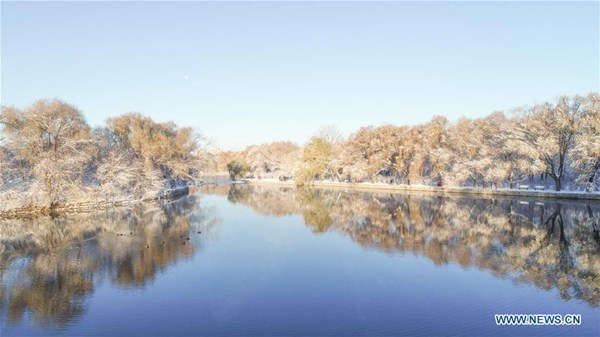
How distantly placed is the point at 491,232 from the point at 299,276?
49.5 feet

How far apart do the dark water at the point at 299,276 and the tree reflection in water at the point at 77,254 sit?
9cm

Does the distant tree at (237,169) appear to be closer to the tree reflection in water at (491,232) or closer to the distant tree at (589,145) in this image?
the tree reflection in water at (491,232)

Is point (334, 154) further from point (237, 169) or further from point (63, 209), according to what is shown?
point (63, 209)

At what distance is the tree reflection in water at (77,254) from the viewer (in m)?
13.4

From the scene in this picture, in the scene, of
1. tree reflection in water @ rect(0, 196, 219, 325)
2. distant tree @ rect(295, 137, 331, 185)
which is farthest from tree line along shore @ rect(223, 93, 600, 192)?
tree reflection in water @ rect(0, 196, 219, 325)

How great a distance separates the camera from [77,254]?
20.0 metres

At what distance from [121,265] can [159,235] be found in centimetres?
721

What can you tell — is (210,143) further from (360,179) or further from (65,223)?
(65,223)

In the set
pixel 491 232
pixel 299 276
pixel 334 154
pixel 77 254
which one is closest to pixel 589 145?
pixel 491 232

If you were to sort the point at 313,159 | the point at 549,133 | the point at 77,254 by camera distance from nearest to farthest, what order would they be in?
1. the point at 77,254
2. the point at 549,133
3. the point at 313,159

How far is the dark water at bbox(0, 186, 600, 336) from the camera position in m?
11.5

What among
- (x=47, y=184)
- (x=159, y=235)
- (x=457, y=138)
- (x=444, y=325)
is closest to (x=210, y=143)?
(x=47, y=184)

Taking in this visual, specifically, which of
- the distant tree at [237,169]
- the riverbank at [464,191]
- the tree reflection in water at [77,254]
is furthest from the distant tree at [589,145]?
the distant tree at [237,169]

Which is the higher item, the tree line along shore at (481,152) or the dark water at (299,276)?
the tree line along shore at (481,152)
